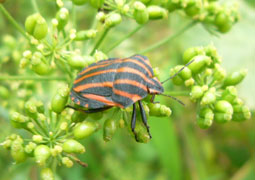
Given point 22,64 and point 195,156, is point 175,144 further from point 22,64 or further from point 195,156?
point 22,64

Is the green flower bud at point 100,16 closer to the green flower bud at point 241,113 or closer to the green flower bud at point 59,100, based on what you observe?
the green flower bud at point 59,100

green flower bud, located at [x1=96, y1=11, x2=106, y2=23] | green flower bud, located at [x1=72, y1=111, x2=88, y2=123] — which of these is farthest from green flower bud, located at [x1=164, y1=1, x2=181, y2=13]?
green flower bud, located at [x1=72, y1=111, x2=88, y2=123]

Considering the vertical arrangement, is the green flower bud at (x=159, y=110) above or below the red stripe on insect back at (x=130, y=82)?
below

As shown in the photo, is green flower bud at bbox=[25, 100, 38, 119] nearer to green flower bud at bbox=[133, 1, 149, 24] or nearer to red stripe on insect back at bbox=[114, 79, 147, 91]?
red stripe on insect back at bbox=[114, 79, 147, 91]

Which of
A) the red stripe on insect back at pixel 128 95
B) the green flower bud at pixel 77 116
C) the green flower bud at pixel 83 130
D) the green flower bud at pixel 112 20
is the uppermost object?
the green flower bud at pixel 112 20

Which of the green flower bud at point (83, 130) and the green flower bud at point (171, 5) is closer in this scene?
the green flower bud at point (83, 130)

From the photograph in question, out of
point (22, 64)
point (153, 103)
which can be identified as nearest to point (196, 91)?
point (153, 103)

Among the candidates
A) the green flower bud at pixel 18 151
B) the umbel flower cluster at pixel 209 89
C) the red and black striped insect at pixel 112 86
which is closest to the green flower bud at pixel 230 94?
the umbel flower cluster at pixel 209 89
